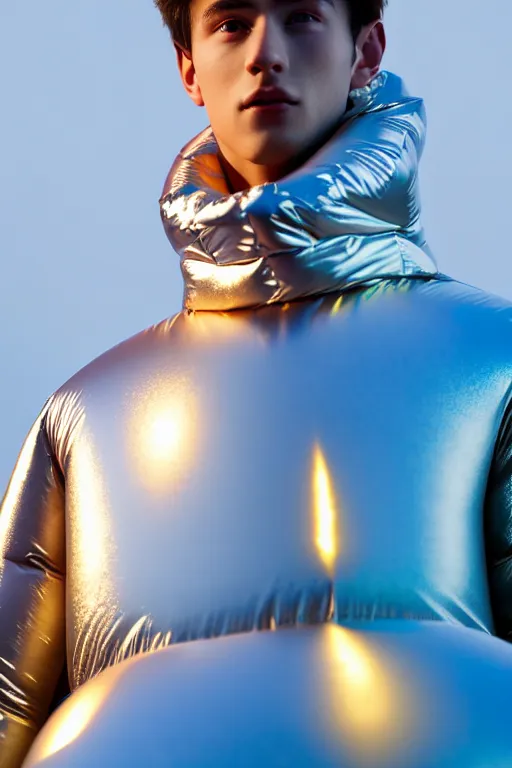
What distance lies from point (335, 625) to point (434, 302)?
1.15 feet

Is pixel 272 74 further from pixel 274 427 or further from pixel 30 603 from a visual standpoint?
pixel 30 603

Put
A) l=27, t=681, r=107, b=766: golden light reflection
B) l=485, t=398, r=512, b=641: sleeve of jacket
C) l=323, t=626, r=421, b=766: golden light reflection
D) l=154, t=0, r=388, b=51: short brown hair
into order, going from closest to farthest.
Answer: l=323, t=626, r=421, b=766: golden light reflection, l=27, t=681, r=107, b=766: golden light reflection, l=485, t=398, r=512, b=641: sleeve of jacket, l=154, t=0, r=388, b=51: short brown hair

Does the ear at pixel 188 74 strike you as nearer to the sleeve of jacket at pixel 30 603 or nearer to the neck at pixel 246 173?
the neck at pixel 246 173

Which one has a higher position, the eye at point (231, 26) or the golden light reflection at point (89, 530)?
the eye at point (231, 26)

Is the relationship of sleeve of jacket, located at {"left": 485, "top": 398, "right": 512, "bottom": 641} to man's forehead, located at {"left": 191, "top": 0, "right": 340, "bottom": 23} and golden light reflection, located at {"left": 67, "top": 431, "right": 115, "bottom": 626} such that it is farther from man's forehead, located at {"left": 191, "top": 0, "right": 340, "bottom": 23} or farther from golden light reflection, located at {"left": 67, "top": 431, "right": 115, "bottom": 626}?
man's forehead, located at {"left": 191, "top": 0, "right": 340, "bottom": 23}

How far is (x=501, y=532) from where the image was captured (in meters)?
1.26

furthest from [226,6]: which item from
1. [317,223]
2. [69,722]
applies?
[69,722]

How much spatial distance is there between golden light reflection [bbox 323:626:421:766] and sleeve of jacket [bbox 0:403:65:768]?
1.18ft

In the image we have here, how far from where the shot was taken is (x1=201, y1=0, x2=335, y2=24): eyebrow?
4.55ft

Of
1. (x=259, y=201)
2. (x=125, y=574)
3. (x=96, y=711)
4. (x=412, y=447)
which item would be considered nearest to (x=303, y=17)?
(x=259, y=201)

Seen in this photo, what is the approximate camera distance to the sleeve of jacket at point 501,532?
126 centimetres

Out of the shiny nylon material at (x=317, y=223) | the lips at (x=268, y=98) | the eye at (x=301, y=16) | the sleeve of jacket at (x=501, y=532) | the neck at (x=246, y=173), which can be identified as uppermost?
the eye at (x=301, y=16)

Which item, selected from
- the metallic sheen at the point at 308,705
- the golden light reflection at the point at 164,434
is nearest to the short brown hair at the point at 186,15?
the golden light reflection at the point at 164,434

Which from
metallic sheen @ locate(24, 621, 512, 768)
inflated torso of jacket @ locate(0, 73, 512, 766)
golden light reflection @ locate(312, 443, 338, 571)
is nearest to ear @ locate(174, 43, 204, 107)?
inflated torso of jacket @ locate(0, 73, 512, 766)
